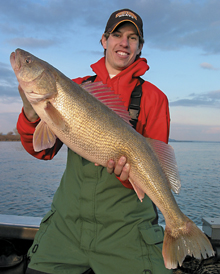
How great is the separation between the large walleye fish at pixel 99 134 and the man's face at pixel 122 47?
0.85 m

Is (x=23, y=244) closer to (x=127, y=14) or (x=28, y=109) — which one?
(x=28, y=109)

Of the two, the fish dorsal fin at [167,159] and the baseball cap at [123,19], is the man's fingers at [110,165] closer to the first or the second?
the fish dorsal fin at [167,159]

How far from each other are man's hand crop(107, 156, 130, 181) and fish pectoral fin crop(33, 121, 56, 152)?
704 mm

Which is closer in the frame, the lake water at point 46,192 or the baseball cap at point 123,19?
the baseball cap at point 123,19

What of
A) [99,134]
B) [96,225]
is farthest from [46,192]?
[99,134]

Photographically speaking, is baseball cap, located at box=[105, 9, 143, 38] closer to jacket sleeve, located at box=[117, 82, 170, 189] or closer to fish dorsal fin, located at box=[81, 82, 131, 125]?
jacket sleeve, located at box=[117, 82, 170, 189]

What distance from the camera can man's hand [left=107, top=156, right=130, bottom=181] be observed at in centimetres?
253

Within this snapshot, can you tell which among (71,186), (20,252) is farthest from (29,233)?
(71,186)

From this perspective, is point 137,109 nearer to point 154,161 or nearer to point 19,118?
point 154,161

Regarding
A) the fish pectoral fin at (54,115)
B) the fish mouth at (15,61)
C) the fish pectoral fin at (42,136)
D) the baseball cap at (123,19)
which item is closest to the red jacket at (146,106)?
the fish pectoral fin at (42,136)

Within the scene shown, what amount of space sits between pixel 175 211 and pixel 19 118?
6.84 feet

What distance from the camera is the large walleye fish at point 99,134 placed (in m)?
2.43

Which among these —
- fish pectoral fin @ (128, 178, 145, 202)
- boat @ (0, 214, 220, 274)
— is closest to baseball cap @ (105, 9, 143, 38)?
fish pectoral fin @ (128, 178, 145, 202)

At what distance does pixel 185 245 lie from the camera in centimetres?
252
